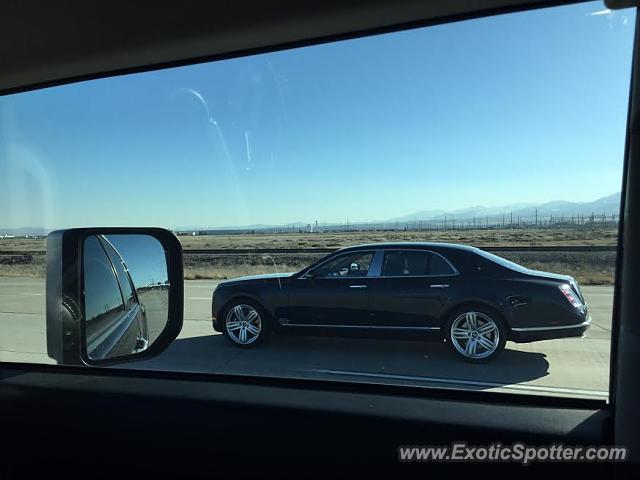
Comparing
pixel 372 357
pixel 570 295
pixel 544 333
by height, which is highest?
pixel 570 295

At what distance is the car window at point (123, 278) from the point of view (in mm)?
2857

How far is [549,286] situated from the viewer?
4.12 m

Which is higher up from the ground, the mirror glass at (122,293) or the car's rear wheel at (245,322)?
the mirror glass at (122,293)

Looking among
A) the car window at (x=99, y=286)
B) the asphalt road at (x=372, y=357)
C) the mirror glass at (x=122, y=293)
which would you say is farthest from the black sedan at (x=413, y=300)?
the car window at (x=99, y=286)

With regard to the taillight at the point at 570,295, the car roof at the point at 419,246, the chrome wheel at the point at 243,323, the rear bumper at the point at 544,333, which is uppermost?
the car roof at the point at 419,246

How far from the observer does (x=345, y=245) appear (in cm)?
497

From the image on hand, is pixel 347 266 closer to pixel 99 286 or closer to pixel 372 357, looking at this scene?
pixel 372 357

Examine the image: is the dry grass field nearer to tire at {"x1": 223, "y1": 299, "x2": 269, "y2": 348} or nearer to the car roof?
the car roof

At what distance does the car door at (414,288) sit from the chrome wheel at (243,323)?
1445mm

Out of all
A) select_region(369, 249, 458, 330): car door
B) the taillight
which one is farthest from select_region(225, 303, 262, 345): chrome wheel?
the taillight

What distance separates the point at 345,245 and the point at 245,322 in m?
1.65

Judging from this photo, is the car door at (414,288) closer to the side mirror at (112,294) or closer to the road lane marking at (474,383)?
the road lane marking at (474,383)

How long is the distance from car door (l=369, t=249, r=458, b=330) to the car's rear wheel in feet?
4.58

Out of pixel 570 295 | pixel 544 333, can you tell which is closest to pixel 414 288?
pixel 544 333
